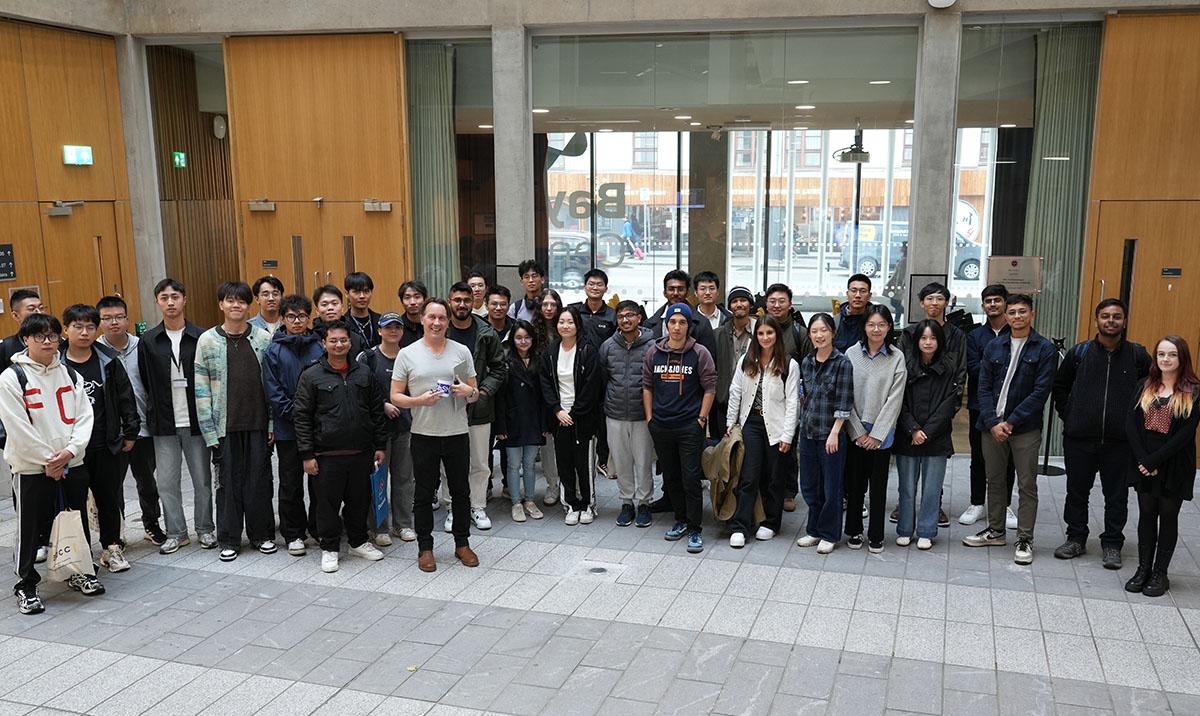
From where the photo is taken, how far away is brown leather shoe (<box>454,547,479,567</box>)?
6609 millimetres

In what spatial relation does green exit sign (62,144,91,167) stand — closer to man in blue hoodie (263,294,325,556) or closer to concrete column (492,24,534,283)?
concrete column (492,24,534,283)

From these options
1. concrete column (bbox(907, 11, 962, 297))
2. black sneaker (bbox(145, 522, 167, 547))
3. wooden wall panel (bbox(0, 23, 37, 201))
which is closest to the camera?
black sneaker (bbox(145, 522, 167, 547))

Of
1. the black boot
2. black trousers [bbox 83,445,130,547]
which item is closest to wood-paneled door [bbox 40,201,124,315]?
black trousers [bbox 83,445,130,547]

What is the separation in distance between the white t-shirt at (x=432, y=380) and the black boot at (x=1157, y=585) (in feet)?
15.3

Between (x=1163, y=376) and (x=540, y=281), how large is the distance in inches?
195

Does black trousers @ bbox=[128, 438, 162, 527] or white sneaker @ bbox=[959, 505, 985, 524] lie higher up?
black trousers @ bbox=[128, 438, 162, 527]

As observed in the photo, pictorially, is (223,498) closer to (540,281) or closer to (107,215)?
(540,281)

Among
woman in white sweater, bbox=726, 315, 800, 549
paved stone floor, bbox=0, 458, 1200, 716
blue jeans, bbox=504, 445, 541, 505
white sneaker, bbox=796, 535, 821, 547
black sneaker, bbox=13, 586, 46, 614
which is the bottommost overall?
paved stone floor, bbox=0, 458, 1200, 716

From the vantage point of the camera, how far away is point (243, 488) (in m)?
6.76

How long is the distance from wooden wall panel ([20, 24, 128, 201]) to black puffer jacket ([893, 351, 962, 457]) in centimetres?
879

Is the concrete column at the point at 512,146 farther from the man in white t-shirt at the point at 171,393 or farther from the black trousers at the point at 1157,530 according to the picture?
the black trousers at the point at 1157,530

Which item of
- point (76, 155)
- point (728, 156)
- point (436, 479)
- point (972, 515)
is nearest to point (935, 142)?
point (728, 156)

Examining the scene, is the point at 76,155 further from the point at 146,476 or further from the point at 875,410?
the point at 875,410

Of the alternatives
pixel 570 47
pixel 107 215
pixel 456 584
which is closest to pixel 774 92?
pixel 570 47
